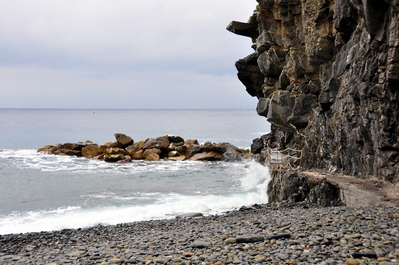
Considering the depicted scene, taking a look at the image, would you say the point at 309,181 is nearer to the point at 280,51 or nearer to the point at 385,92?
the point at 385,92

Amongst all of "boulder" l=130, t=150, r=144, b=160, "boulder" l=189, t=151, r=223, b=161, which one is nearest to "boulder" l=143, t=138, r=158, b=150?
"boulder" l=130, t=150, r=144, b=160

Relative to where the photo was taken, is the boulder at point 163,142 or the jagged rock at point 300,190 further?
the boulder at point 163,142

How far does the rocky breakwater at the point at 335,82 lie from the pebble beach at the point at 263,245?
386cm

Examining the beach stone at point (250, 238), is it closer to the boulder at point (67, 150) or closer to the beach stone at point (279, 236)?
the beach stone at point (279, 236)

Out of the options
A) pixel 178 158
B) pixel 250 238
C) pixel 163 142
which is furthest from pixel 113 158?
pixel 250 238

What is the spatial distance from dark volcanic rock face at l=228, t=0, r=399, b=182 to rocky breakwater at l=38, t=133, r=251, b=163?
14120 mm

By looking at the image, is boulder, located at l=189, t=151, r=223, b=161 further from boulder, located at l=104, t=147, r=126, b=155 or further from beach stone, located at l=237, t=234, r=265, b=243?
beach stone, located at l=237, t=234, r=265, b=243

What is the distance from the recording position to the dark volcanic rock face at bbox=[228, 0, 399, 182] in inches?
492

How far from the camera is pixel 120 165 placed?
119 feet

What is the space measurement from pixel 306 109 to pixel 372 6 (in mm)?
8992

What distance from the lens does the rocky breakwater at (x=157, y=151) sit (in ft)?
131

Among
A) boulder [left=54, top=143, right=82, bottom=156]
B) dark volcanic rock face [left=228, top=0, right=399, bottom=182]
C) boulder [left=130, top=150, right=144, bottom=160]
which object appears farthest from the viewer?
boulder [left=54, top=143, right=82, bottom=156]

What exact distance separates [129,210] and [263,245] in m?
11.6

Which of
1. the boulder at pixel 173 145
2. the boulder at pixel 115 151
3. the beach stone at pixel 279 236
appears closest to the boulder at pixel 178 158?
the boulder at pixel 173 145
